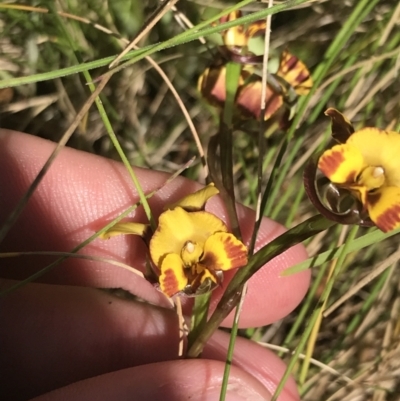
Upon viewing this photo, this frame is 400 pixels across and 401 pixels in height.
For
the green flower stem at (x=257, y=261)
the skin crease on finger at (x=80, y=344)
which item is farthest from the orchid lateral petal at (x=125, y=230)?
the skin crease on finger at (x=80, y=344)

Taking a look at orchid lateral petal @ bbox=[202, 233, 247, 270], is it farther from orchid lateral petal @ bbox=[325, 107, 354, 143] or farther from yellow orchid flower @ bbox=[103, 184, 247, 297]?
orchid lateral petal @ bbox=[325, 107, 354, 143]

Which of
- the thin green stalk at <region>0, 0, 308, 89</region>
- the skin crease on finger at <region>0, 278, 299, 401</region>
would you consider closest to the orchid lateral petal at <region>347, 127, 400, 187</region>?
the thin green stalk at <region>0, 0, 308, 89</region>

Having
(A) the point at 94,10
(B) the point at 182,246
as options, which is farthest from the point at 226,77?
(A) the point at 94,10

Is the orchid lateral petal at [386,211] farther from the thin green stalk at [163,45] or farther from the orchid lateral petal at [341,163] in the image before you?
the thin green stalk at [163,45]

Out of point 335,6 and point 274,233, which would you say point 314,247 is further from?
point 335,6

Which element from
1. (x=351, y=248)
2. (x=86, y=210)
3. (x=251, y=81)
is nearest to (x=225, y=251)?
(x=351, y=248)

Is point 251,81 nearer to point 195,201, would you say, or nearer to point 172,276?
point 195,201
